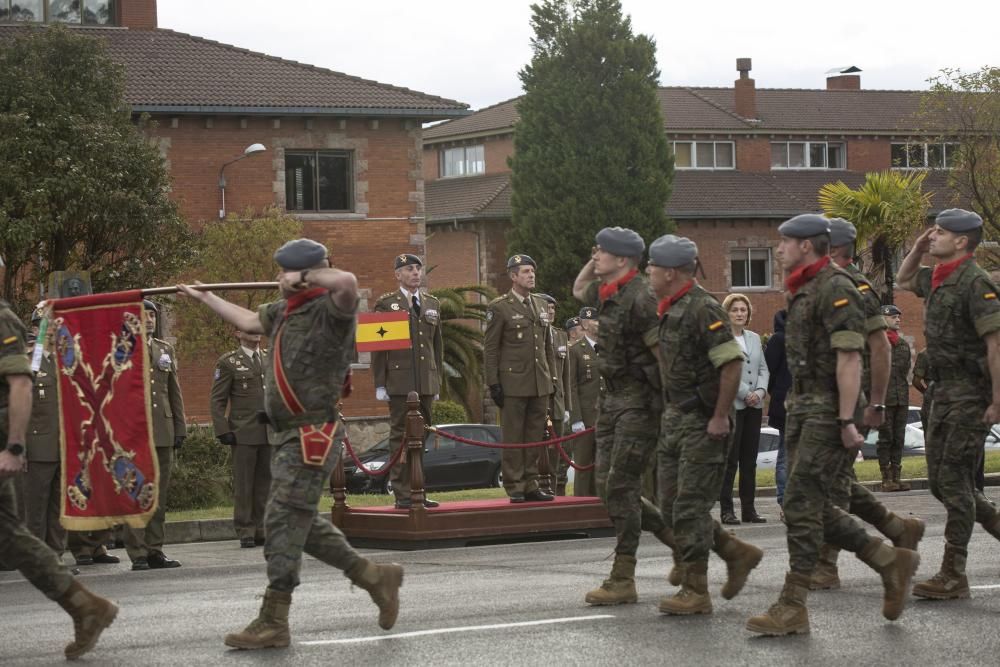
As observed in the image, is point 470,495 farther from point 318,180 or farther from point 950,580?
point 318,180

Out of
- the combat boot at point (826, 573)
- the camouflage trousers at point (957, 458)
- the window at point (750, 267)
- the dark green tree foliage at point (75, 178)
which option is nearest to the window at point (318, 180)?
the dark green tree foliage at point (75, 178)

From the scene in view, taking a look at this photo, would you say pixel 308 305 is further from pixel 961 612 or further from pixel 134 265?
pixel 134 265

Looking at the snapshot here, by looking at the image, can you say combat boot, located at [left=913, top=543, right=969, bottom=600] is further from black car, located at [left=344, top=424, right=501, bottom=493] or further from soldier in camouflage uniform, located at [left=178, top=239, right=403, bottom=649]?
black car, located at [left=344, top=424, right=501, bottom=493]

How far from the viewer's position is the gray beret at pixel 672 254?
973 centimetres

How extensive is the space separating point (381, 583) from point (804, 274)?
2.81 m

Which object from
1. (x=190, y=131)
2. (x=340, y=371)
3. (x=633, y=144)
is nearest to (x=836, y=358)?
(x=340, y=371)

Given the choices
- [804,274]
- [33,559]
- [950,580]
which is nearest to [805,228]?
[804,274]

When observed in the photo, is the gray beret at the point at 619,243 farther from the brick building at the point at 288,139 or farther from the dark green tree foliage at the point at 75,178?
the brick building at the point at 288,139

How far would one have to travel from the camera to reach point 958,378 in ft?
32.9

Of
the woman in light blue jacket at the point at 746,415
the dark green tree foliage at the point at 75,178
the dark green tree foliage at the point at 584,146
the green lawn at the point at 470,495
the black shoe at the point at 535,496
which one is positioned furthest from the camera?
the dark green tree foliage at the point at 584,146

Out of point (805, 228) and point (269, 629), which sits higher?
point (805, 228)

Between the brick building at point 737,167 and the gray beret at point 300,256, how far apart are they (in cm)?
4132

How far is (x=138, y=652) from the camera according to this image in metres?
8.78

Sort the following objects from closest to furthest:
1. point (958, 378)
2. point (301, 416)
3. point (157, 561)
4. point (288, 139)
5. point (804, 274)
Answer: point (301, 416), point (804, 274), point (958, 378), point (157, 561), point (288, 139)
